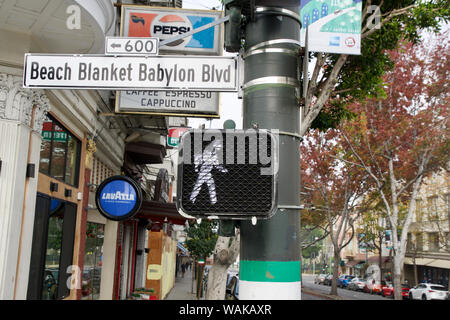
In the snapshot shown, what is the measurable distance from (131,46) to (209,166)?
1321 mm

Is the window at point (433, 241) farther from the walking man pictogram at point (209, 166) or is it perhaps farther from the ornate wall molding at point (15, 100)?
the walking man pictogram at point (209, 166)

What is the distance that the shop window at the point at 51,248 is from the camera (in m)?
6.63

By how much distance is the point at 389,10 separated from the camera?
25.1 feet

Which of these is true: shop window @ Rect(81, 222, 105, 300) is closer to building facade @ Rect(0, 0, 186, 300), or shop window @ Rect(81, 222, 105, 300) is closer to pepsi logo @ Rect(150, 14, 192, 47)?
building facade @ Rect(0, 0, 186, 300)

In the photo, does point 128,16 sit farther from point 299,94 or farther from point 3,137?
point 299,94

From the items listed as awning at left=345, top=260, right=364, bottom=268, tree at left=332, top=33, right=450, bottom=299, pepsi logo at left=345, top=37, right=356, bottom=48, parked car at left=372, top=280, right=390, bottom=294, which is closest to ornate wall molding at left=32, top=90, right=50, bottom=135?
pepsi logo at left=345, top=37, right=356, bottom=48

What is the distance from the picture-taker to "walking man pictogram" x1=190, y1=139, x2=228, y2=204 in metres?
1.87

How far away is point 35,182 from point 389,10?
6505 millimetres

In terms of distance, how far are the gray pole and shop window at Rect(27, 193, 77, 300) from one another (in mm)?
5177

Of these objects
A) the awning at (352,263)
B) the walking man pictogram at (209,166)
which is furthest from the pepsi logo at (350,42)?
the awning at (352,263)

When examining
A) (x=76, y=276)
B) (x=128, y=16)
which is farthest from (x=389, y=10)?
(x=76, y=276)

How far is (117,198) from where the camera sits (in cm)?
905

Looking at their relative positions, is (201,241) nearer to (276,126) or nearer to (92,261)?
(92,261)

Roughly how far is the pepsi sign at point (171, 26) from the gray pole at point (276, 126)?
6034mm
